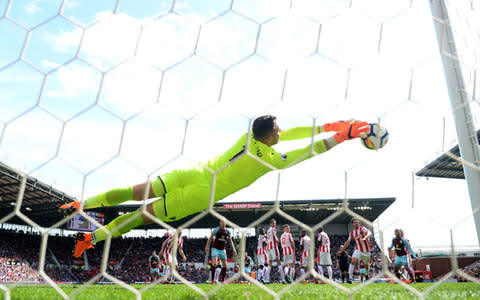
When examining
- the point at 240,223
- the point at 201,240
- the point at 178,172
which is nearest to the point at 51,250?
the point at 201,240

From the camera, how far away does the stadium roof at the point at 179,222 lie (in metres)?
15.5

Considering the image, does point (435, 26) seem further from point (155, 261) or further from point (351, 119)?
point (155, 261)

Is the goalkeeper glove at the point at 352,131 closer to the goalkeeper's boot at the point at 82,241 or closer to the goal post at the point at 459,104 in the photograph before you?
the goal post at the point at 459,104

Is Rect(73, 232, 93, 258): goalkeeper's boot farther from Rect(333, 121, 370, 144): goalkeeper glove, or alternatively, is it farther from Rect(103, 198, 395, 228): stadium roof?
Rect(103, 198, 395, 228): stadium roof

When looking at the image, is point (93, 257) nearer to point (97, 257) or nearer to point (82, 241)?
point (97, 257)

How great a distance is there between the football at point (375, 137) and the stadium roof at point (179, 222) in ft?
45.2

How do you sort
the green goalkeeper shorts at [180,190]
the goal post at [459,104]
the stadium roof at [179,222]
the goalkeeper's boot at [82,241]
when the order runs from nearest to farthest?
the goal post at [459,104], the green goalkeeper shorts at [180,190], the goalkeeper's boot at [82,241], the stadium roof at [179,222]

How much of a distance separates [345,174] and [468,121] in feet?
4.67

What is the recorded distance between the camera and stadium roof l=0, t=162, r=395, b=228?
1549 centimetres

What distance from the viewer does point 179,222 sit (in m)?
23.0

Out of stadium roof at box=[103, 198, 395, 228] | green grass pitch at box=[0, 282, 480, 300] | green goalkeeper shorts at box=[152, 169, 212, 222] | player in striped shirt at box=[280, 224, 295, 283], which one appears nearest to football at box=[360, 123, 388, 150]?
green grass pitch at box=[0, 282, 480, 300]

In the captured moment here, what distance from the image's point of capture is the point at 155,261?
1151 cm

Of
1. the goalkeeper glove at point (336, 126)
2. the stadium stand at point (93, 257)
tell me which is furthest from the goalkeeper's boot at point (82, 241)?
the stadium stand at point (93, 257)

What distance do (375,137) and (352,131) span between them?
187 mm
